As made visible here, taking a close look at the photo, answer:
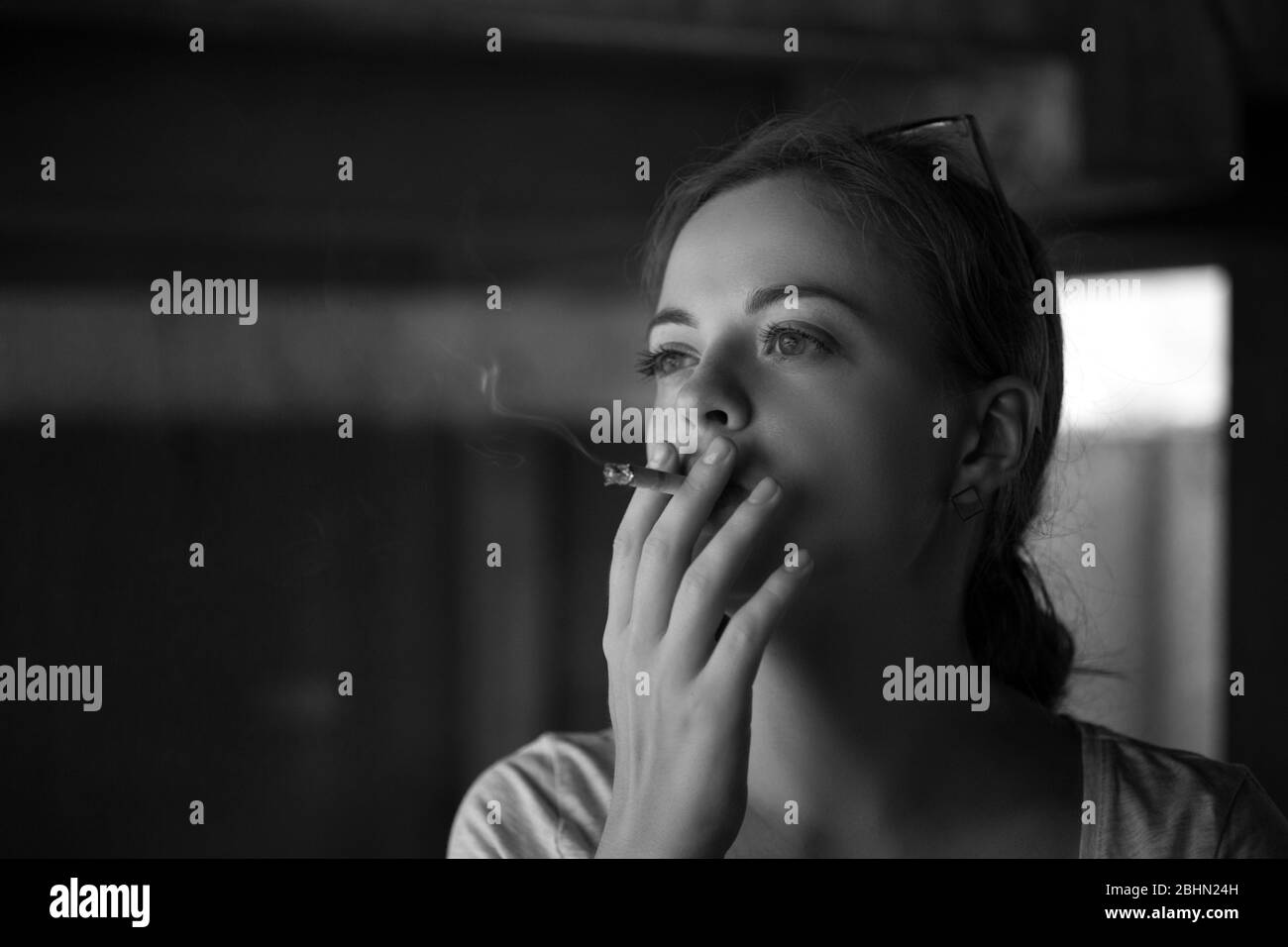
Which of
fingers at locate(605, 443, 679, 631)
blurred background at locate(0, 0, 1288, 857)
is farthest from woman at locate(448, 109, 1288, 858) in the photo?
blurred background at locate(0, 0, 1288, 857)

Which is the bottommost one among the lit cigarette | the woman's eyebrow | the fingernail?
the lit cigarette

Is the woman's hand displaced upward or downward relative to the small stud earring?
downward

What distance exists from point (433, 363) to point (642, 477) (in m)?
0.70

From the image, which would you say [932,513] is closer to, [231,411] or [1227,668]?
[1227,668]

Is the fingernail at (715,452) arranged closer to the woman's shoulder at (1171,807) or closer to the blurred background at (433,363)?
the blurred background at (433,363)

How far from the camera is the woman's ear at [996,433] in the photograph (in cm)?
77

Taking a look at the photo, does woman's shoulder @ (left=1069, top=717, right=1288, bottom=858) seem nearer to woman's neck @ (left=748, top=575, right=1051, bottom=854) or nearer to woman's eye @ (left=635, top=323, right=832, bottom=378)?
woman's neck @ (left=748, top=575, right=1051, bottom=854)

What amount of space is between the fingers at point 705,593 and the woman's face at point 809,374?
34 mm

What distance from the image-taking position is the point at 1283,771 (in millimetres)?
1023

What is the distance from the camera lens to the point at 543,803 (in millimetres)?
799

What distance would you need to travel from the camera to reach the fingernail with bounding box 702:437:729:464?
2.11ft

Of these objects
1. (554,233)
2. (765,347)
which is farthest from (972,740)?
(554,233)

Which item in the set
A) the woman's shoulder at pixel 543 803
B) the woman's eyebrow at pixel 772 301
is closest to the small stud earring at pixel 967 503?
the woman's eyebrow at pixel 772 301
